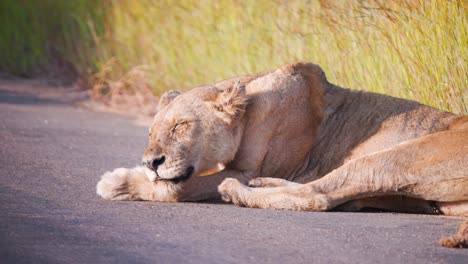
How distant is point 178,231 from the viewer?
5047 mm

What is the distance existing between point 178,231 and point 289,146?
1626 mm

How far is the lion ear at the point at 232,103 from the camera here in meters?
6.25

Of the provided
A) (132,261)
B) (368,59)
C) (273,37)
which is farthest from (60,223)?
(273,37)

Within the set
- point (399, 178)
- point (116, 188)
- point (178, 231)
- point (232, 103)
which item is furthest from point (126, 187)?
point (399, 178)

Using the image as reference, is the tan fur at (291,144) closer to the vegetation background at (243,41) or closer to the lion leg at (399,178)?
the lion leg at (399,178)

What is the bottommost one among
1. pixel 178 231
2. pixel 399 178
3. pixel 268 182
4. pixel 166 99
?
pixel 178 231

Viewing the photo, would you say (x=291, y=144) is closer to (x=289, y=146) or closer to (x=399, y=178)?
(x=289, y=146)

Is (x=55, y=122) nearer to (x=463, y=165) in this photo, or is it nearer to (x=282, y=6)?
(x=282, y=6)

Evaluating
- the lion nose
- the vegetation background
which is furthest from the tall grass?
the lion nose

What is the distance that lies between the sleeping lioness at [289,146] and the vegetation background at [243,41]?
127 cm

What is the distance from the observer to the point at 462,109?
731cm

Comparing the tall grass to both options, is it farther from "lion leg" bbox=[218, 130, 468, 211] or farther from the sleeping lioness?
"lion leg" bbox=[218, 130, 468, 211]

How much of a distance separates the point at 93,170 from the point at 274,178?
2.04 m

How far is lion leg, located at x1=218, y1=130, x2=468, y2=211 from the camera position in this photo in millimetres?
5559
